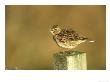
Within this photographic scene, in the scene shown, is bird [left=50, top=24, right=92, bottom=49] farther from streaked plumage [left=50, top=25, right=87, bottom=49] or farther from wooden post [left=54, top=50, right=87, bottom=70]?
wooden post [left=54, top=50, right=87, bottom=70]

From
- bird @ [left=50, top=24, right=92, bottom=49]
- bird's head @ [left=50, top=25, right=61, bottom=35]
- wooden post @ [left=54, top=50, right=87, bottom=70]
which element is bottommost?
wooden post @ [left=54, top=50, right=87, bottom=70]

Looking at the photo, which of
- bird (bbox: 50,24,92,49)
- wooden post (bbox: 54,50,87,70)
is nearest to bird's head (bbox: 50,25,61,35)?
bird (bbox: 50,24,92,49)

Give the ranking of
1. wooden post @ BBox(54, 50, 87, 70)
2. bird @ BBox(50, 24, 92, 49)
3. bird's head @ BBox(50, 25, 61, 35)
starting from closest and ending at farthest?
1. wooden post @ BBox(54, 50, 87, 70)
2. bird @ BBox(50, 24, 92, 49)
3. bird's head @ BBox(50, 25, 61, 35)

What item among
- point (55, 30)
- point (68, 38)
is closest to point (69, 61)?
point (68, 38)

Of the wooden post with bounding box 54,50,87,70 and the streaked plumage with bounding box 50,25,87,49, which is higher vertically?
the streaked plumage with bounding box 50,25,87,49

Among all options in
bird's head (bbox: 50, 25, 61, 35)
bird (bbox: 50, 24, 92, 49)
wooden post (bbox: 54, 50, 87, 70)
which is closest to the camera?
wooden post (bbox: 54, 50, 87, 70)

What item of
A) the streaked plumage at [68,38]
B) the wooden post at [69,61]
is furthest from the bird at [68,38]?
the wooden post at [69,61]
